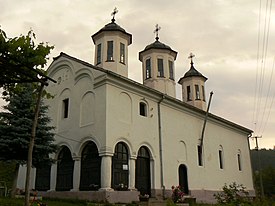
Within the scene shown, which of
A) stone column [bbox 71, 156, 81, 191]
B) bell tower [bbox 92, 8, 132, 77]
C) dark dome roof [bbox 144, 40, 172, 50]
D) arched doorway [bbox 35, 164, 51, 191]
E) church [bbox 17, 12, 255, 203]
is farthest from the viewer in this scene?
dark dome roof [bbox 144, 40, 172, 50]

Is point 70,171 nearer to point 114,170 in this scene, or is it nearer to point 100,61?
point 114,170

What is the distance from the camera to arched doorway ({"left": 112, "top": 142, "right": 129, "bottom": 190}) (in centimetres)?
1628

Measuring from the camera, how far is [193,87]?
29125 millimetres

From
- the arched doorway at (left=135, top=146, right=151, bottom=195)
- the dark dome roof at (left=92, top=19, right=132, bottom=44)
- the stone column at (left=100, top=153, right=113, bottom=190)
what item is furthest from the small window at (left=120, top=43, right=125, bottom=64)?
the stone column at (left=100, top=153, right=113, bottom=190)

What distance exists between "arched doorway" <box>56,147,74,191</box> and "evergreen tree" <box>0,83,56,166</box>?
2374 mm

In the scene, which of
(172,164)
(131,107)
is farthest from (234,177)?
(131,107)

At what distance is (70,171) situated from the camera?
18.3 m

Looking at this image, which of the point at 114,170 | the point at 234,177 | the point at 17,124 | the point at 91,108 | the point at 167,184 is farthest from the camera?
the point at 234,177

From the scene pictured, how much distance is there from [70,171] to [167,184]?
6029 millimetres

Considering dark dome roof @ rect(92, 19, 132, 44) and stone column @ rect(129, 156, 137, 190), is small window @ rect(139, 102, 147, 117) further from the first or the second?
dark dome roof @ rect(92, 19, 132, 44)

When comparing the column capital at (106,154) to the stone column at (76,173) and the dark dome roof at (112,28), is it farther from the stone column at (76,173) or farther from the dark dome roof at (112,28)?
the dark dome roof at (112,28)

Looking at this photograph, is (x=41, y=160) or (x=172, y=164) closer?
(x=41, y=160)

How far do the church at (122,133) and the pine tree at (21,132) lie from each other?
7.65 ft

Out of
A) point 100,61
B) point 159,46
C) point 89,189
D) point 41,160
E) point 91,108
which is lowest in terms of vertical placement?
point 89,189
